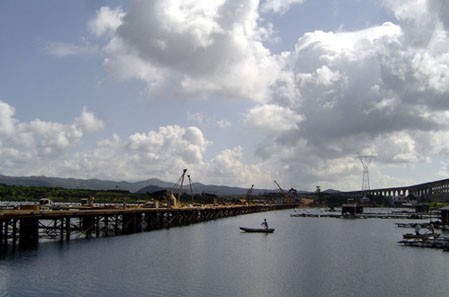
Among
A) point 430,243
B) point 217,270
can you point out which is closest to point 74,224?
point 217,270

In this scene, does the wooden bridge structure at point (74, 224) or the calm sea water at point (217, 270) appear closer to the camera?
the calm sea water at point (217, 270)

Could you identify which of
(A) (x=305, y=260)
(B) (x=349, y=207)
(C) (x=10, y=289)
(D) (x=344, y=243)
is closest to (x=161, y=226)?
(D) (x=344, y=243)

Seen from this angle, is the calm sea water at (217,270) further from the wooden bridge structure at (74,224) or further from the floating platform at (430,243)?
the wooden bridge structure at (74,224)

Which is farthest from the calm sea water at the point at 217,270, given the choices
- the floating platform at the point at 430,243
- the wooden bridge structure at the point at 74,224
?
the wooden bridge structure at the point at 74,224

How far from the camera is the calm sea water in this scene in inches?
1566

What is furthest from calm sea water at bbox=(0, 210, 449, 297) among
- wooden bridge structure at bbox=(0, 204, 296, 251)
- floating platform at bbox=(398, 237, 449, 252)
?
wooden bridge structure at bbox=(0, 204, 296, 251)

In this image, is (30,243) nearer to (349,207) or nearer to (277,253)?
(277,253)

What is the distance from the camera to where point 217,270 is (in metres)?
48.9

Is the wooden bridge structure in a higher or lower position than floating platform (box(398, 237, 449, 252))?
higher

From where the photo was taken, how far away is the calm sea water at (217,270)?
131 ft

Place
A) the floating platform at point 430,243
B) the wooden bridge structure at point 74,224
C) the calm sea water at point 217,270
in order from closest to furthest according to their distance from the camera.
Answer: the calm sea water at point 217,270, the wooden bridge structure at point 74,224, the floating platform at point 430,243

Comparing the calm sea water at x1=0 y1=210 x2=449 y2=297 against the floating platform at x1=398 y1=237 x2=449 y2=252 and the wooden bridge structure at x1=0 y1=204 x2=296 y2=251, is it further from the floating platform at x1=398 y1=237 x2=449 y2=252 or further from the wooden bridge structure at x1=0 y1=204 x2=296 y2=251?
the wooden bridge structure at x1=0 y1=204 x2=296 y2=251

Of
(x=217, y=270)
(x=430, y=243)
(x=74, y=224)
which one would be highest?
(x=74, y=224)

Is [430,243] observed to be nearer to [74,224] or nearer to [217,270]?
[217,270]
